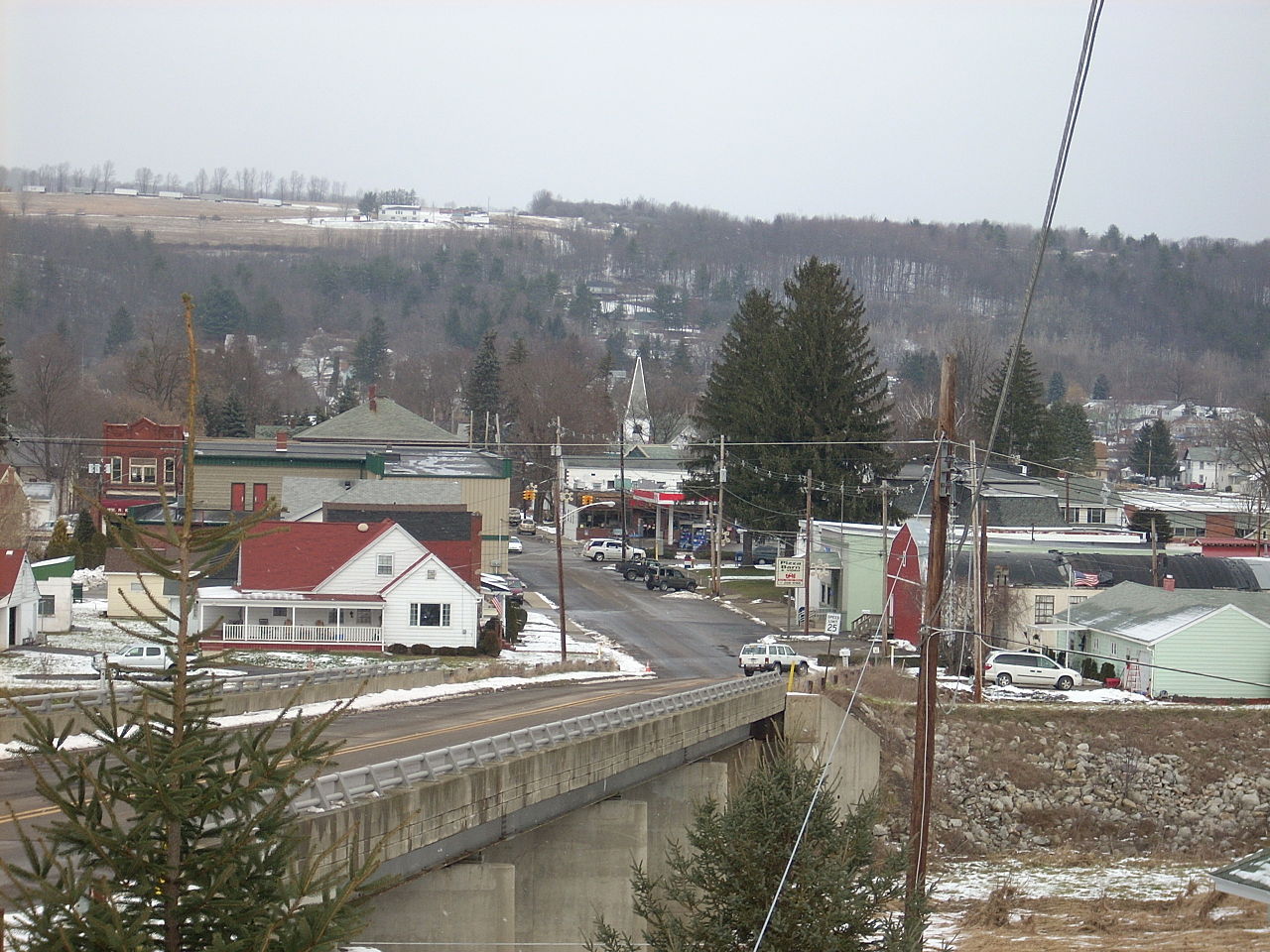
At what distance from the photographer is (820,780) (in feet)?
47.4

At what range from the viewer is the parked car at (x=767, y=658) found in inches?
1817

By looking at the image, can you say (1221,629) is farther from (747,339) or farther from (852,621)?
(747,339)

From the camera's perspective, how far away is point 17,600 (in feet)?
143

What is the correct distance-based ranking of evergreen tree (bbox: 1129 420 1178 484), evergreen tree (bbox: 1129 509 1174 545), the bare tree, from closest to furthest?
evergreen tree (bbox: 1129 509 1174 545), the bare tree, evergreen tree (bbox: 1129 420 1178 484)

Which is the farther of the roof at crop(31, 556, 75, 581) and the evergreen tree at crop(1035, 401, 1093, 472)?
the evergreen tree at crop(1035, 401, 1093, 472)

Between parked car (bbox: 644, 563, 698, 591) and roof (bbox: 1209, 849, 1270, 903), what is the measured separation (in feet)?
167

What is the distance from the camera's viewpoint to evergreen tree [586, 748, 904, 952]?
44.2 ft

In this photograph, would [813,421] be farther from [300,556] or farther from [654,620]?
[300,556]

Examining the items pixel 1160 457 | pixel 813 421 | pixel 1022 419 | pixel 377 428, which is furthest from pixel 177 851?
pixel 1160 457

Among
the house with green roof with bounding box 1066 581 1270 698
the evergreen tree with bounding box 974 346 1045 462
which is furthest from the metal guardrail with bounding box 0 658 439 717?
the evergreen tree with bounding box 974 346 1045 462

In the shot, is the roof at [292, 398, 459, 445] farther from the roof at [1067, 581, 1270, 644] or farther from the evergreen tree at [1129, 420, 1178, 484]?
the evergreen tree at [1129, 420, 1178, 484]

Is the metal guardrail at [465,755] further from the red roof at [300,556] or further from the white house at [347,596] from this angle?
the red roof at [300,556]

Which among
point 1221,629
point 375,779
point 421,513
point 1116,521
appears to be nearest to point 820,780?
point 375,779

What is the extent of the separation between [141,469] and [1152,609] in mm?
51589
